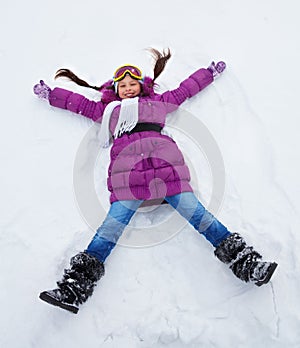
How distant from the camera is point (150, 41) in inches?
95.3

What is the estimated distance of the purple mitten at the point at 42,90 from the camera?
2.12 m

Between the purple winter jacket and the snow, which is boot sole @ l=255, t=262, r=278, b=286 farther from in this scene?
the purple winter jacket

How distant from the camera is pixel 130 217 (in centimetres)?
→ 166

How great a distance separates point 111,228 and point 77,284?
28 centimetres

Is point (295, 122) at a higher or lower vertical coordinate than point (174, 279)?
higher

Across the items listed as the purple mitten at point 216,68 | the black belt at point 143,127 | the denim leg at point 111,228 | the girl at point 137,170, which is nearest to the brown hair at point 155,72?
the girl at point 137,170

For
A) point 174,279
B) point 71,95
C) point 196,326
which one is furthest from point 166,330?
point 71,95

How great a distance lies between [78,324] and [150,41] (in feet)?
5.97

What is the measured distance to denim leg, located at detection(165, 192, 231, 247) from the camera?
1.55m

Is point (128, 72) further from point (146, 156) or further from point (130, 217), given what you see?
point (130, 217)

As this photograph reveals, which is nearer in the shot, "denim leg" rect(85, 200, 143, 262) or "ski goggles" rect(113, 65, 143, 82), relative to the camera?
"denim leg" rect(85, 200, 143, 262)

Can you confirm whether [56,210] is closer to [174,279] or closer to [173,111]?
[174,279]

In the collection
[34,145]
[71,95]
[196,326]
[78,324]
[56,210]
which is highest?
[71,95]

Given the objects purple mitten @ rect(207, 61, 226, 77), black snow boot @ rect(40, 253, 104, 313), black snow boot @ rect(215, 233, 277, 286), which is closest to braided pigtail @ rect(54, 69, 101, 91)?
purple mitten @ rect(207, 61, 226, 77)
